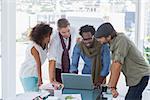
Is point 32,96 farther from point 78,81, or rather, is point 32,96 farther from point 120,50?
point 120,50

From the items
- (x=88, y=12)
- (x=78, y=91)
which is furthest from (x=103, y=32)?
(x=88, y=12)

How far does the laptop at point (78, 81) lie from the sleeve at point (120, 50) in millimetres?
501

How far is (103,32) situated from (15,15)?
5.65 ft

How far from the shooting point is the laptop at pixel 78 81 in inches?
99.5

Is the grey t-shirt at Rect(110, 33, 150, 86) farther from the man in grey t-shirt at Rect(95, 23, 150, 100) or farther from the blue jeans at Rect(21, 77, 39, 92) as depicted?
the blue jeans at Rect(21, 77, 39, 92)

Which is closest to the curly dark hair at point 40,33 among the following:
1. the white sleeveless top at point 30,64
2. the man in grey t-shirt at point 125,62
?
the white sleeveless top at point 30,64

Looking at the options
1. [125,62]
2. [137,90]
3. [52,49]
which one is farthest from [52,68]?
[137,90]

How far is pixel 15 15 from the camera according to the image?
4.24 m

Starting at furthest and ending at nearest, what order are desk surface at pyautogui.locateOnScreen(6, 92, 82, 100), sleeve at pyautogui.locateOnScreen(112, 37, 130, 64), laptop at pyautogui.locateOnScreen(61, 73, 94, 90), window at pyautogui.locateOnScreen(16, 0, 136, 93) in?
window at pyautogui.locateOnScreen(16, 0, 136, 93) → sleeve at pyautogui.locateOnScreen(112, 37, 130, 64) → laptop at pyautogui.locateOnScreen(61, 73, 94, 90) → desk surface at pyautogui.locateOnScreen(6, 92, 82, 100)

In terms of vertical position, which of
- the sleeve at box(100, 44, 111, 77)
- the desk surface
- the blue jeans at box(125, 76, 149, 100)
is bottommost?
the blue jeans at box(125, 76, 149, 100)

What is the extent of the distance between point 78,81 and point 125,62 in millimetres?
766

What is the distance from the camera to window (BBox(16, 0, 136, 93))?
439 centimetres

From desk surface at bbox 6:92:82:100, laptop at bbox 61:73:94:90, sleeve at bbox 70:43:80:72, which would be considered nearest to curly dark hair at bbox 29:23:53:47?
sleeve at bbox 70:43:80:72

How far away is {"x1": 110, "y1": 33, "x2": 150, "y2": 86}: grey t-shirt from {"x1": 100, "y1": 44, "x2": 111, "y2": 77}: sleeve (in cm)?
17
